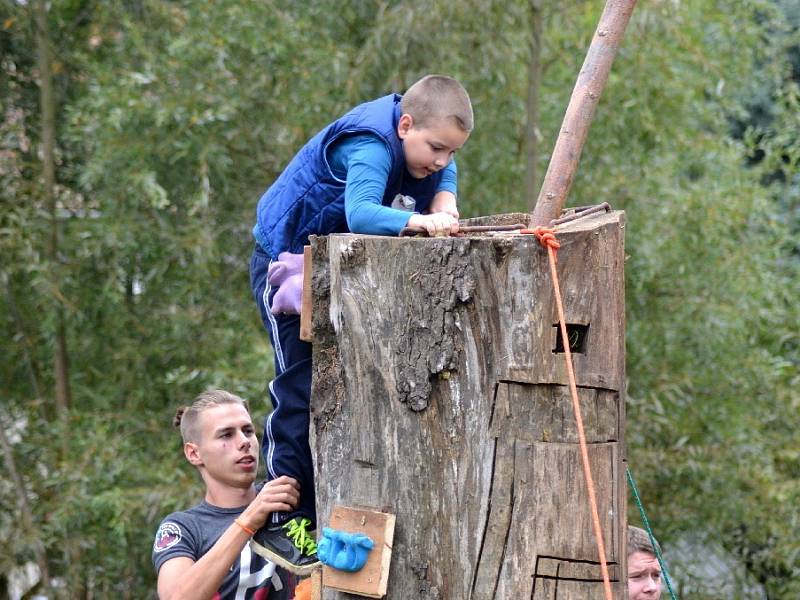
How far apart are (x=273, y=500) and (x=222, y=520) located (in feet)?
1.53

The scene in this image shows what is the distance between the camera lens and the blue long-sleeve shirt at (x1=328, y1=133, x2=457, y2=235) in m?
2.26

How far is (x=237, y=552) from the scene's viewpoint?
2621mm

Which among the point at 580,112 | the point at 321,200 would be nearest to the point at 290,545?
the point at 321,200

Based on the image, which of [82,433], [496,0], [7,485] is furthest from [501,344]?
Answer: [7,485]

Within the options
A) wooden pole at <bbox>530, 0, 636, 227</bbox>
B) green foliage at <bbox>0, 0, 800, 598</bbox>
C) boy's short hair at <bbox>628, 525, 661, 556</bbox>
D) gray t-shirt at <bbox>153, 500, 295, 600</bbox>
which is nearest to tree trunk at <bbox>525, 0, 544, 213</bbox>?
green foliage at <bbox>0, 0, 800, 598</bbox>

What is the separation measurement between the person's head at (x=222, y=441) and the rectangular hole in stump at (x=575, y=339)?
3.94ft

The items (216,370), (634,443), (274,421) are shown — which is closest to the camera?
(274,421)

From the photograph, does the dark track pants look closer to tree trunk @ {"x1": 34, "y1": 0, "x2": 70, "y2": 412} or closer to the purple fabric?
the purple fabric

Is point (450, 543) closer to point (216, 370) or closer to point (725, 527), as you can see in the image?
point (216, 370)

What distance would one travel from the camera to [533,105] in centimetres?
518

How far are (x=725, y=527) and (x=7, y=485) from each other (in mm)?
3603

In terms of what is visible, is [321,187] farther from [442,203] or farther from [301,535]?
[301,535]

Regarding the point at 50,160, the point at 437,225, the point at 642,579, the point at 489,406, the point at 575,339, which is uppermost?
the point at 50,160

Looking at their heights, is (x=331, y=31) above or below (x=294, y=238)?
above
